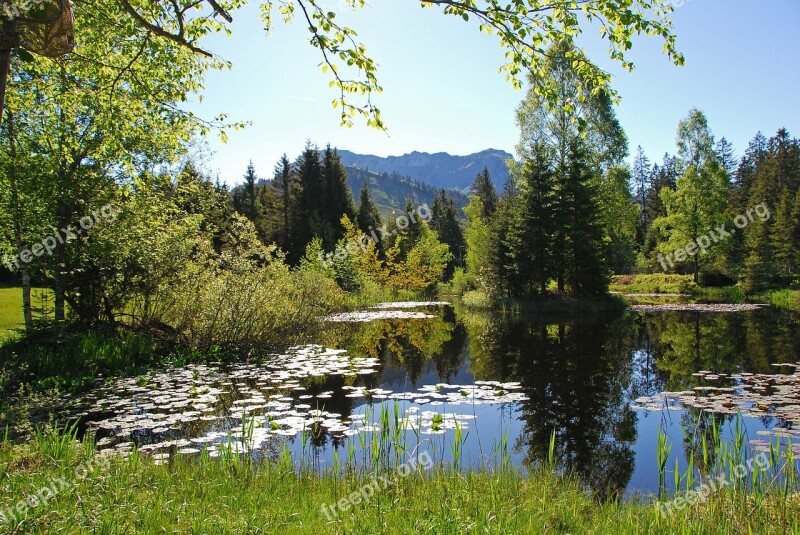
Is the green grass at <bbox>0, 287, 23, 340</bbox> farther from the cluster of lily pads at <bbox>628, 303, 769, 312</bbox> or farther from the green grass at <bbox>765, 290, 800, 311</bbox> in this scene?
the green grass at <bbox>765, 290, 800, 311</bbox>

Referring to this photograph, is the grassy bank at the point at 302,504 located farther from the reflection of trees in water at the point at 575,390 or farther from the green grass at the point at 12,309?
the green grass at the point at 12,309

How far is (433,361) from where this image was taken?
49.1 feet

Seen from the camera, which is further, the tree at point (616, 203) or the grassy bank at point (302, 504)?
the tree at point (616, 203)

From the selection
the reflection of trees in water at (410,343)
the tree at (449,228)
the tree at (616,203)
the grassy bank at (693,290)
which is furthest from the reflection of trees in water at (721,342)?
the tree at (449,228)

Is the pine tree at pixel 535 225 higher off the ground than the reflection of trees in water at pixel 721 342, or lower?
higher

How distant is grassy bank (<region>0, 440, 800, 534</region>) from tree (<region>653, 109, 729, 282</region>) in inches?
1521

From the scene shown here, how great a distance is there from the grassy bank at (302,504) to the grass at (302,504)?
1cm

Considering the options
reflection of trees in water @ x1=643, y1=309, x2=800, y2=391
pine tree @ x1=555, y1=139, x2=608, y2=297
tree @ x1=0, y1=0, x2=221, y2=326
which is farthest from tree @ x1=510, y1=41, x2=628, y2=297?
tree @ x1=0, y1=0, x2=221, y2=326

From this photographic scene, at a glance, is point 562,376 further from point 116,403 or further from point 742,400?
point 116,403

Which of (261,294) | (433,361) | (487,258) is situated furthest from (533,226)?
(261,294)

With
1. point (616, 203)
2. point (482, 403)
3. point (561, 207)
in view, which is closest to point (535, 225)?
point (561, 207)

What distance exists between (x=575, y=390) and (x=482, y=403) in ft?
7.80

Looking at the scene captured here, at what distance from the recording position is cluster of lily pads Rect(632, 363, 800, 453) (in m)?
7.99

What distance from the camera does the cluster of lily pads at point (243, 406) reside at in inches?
281
